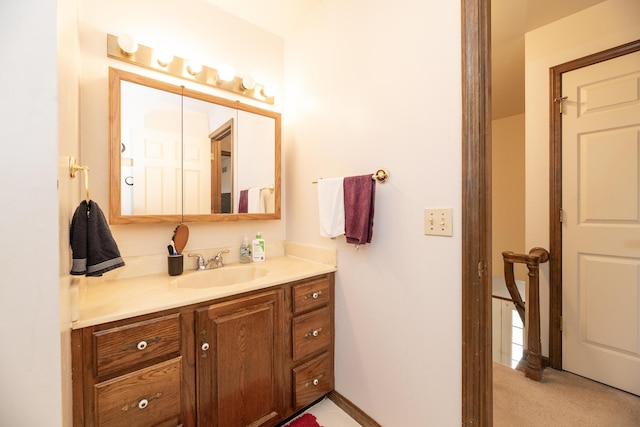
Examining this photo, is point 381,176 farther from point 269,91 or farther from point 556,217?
point 556,217

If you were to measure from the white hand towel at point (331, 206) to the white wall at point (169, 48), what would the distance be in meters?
0.58

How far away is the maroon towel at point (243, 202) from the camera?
1797 mm

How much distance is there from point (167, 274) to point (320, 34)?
1.82 meters

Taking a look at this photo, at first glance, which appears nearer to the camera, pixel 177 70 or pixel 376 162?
pixel 376 162

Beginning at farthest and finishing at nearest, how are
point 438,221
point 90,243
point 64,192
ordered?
1. point 438,221
2. point 90,243
3. point 64,192

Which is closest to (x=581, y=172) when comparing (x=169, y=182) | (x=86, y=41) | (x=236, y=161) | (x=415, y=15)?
(x=415, y=15)

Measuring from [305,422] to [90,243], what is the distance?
55.4 inches

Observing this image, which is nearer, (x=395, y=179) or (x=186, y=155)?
(x=395, y=179)

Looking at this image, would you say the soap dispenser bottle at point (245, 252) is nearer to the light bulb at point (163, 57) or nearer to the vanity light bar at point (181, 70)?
the vanity light bar at point (181, 70)

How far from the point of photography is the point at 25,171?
0.51 metres

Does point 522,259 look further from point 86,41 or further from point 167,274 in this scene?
point 86,41

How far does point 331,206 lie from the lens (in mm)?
1562

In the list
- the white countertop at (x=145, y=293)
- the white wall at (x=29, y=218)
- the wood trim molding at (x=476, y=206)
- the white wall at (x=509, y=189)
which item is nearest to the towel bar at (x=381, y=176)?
the wood trim molding at (x=476, y=206)

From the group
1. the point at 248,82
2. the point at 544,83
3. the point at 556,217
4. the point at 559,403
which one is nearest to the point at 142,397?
the point at 248,82
